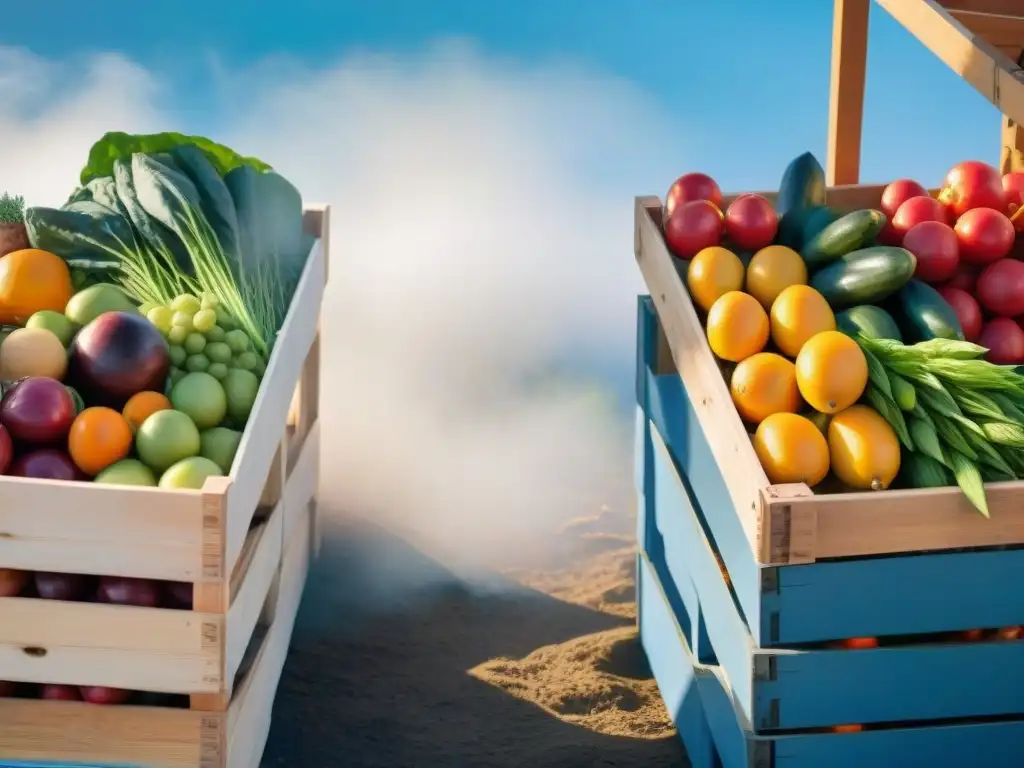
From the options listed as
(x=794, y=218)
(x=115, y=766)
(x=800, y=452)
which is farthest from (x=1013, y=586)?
(x=115, y=766)

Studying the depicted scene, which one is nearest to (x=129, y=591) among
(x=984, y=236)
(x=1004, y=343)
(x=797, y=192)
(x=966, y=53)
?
(x=797, y=192)

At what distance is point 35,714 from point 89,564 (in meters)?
0.38

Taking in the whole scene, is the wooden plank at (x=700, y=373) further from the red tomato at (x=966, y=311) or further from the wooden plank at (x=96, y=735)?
the wooden plank at (x=96, y=735)

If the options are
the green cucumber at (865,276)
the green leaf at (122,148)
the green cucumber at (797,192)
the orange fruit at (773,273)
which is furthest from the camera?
the green leaf at (122,148)

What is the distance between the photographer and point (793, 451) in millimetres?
2463

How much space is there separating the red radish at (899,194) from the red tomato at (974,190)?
7 centimetres

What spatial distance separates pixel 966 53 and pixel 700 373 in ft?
4.52

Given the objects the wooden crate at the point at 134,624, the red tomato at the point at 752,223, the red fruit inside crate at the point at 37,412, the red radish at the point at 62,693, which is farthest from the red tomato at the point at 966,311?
the red radish at the point at 62,693

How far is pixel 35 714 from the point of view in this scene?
256 centimetres

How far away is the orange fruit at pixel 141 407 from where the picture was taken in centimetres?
271

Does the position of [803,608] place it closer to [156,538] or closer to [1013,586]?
[1013,586]

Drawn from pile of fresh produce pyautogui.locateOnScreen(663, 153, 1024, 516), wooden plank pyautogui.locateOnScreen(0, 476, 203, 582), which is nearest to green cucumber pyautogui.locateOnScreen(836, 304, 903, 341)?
pile of fresh produce pyautogui.locateOnScreen(663, 153, 1024, 516)

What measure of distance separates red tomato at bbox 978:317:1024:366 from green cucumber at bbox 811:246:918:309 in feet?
0.80

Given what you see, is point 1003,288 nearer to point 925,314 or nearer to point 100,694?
point 925,314
